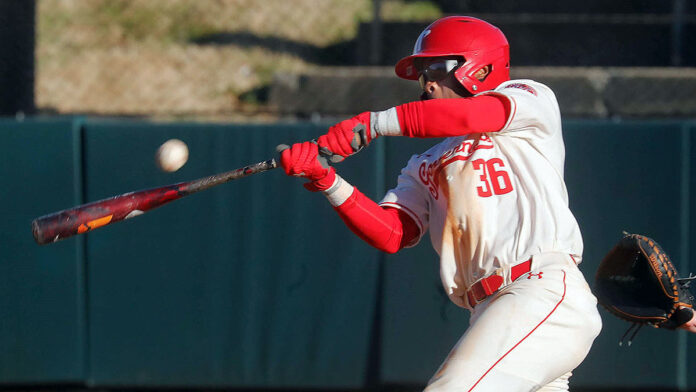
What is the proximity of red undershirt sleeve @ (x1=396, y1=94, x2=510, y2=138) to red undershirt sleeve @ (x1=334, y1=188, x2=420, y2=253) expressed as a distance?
0.53 m

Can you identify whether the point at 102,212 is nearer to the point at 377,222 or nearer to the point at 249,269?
the point at 377,222

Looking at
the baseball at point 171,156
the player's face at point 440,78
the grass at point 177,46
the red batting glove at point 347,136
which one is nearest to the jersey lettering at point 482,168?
the player's face at point 440,78

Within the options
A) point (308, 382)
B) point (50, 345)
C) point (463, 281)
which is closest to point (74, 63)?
point (50, 345)

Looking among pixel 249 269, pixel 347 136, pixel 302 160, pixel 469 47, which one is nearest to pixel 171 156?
pixel 302 160

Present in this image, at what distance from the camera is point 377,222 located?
3287mm

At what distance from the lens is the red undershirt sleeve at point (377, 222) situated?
10.6 ft

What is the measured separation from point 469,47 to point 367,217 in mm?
739

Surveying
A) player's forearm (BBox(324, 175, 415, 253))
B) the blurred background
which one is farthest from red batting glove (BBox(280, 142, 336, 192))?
the blurred background

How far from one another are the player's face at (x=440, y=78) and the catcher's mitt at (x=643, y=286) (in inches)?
36.6

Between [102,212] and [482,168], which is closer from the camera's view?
[482,168]

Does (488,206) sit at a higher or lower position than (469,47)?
lower

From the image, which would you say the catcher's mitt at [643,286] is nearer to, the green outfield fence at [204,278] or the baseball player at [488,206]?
the baseball player at [488,206]

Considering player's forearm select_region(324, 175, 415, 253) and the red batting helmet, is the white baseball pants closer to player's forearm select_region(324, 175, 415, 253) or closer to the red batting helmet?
player's forearm select_region(324, 175, 415, 253)

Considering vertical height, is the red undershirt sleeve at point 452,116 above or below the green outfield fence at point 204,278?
above
